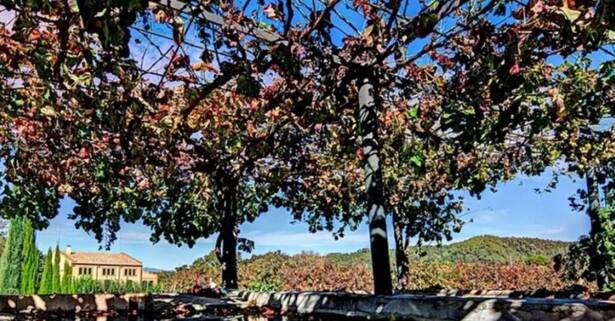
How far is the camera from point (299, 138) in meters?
7.79

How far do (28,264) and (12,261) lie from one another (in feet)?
1.88

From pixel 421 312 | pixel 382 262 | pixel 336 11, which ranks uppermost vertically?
pixel 336 11

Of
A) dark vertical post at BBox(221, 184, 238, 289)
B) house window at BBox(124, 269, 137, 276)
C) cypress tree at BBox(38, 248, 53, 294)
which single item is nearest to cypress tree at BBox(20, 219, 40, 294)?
cypress tree at BBox(38, 248, 53, 294)

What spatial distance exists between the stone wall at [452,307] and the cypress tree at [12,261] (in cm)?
1812

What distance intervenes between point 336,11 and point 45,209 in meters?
7.89

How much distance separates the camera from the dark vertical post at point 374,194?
4.76 m

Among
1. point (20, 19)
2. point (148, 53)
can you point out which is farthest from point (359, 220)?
point (20, 19)

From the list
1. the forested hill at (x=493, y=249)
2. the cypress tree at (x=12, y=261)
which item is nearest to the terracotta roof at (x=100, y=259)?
the cypress tree at (x=12, y=261)

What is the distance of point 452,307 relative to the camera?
331 centimetres

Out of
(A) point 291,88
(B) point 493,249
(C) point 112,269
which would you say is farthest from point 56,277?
(C) point 112,269

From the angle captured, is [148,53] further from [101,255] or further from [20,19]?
[101,255]

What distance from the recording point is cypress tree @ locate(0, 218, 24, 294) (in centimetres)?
1973

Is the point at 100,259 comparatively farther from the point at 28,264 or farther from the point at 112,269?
the point at 28,264

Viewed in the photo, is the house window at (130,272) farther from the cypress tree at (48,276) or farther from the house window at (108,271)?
the cypress tree at (48,276)
